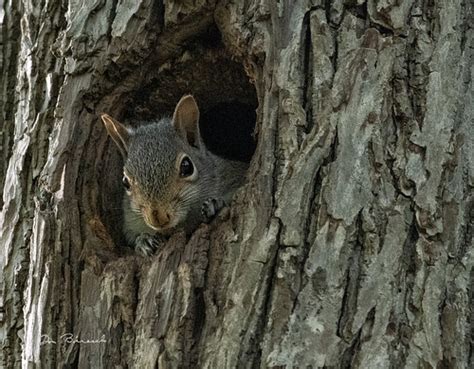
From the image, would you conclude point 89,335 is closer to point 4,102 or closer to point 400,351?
point 400,351

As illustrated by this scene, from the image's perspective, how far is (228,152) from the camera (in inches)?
177

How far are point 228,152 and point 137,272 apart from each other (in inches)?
80.5

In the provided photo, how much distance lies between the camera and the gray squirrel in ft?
9.83

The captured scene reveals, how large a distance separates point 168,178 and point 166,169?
0.05 metres

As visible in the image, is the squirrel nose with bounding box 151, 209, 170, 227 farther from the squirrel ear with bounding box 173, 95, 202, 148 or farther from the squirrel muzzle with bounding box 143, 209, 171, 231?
the squirrel ear with bounding box 173, 95, 202, 148

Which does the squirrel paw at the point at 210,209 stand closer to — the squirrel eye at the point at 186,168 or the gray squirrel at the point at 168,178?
the gray squirrel at the point at 168,178

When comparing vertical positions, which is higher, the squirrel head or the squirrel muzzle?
the squirrel head

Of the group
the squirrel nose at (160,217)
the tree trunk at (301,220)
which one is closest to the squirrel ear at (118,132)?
the tree trunk at (301,220)

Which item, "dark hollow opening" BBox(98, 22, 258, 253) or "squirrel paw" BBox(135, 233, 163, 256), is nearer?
"squirrel paw" BBox(135, 233, 163, 256)

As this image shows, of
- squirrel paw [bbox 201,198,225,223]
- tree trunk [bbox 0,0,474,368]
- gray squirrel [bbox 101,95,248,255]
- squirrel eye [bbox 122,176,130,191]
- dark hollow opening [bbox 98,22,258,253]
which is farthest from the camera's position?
squirrel eye [bbox 122,176,130,191]

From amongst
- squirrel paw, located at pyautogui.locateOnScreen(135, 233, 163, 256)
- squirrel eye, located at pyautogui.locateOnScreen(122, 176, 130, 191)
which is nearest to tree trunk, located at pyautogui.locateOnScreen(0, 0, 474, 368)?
squirrel paw, located at pyautogui.locateOnScreen(135, 233, 163, 256)

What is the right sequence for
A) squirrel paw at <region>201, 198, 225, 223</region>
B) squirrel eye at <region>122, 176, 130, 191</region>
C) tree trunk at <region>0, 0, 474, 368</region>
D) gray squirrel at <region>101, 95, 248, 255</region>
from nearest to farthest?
tree trunk at <region>0, 0, 474, 368</region>, squirrel paw at <region>201, 198, 225, 223</region>, gray squirrel at <region>101, 95, 248, 255</region>, squirrel eye at <region>122, 176, 130, 191</region>

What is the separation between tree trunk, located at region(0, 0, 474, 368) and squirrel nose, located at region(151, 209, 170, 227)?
21 centimetres
